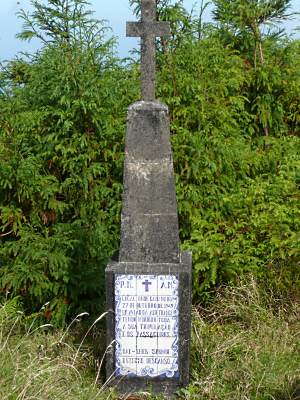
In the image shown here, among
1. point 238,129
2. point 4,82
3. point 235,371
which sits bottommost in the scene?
point 235,371

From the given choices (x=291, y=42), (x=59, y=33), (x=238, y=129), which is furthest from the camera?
(x=291, y=42)

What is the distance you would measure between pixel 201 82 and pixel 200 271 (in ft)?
6.06

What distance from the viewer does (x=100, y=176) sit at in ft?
23.8

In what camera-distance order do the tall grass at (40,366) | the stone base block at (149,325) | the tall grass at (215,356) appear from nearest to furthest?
the tall grass at (40,366) → the tall grass at (215,356) → the stone base block at (149,325)

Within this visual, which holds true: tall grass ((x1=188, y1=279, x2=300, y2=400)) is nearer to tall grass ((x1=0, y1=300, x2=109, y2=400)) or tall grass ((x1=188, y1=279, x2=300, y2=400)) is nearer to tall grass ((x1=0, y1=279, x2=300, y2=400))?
tall grass ((x1=0, y1=279, x2=300, y2=400))

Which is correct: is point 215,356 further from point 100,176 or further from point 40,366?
point 100,176

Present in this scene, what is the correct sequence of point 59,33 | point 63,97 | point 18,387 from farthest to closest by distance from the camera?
1. point 59,33
2. point 63,97
3. point 18,387

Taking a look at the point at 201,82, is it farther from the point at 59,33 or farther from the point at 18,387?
the point at 18,387

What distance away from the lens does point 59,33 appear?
7410mm

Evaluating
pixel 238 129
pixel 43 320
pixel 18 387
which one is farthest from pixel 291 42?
pixel 18 387

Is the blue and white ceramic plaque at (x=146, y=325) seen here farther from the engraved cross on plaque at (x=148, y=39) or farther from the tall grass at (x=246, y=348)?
the engraved cross on plaque at (x=148, y=39)

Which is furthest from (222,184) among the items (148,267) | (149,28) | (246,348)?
(149,28)

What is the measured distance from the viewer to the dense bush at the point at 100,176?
A: 6.87 m

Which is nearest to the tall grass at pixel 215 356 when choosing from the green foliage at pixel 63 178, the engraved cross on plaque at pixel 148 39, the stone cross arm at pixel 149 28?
the green foliage at pixel 63 178
